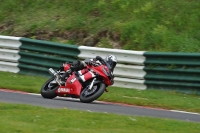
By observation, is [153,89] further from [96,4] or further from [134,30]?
[96,4]

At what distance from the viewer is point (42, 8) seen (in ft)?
67.7

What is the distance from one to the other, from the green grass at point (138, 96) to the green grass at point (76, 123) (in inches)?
130

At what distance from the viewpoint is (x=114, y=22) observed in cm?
1853

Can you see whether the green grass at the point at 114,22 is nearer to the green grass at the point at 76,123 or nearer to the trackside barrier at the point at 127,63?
the trackside barrier at the point at 127,63

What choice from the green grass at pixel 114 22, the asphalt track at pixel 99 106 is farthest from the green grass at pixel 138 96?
the green grass at pixel 114 22

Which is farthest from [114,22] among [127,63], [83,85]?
[83,85]

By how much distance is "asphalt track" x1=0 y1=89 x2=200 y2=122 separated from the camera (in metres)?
11.3

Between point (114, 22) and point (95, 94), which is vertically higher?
point (114, 22)

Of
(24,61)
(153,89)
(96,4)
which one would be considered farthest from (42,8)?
(153,89)

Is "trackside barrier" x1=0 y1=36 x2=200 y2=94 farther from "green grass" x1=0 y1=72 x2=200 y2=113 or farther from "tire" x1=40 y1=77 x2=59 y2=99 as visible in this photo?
"tire" x1=40 y1=77 x2=59 y2=99

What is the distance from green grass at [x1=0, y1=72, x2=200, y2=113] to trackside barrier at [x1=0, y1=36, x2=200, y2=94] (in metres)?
0.33

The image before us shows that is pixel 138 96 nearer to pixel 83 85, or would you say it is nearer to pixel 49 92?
pixel 83 85

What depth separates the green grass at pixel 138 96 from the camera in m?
12.9

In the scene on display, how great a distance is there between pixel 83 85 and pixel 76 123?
3.90 metres
